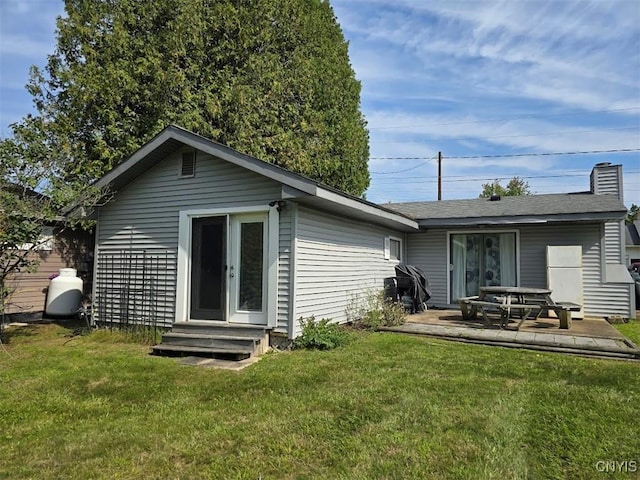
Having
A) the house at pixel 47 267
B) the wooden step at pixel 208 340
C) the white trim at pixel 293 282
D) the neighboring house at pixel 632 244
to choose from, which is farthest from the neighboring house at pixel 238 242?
the neighboring house at pixel 632 244

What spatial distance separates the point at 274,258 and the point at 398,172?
21.2 meters

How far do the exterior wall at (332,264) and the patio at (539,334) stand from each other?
109cm

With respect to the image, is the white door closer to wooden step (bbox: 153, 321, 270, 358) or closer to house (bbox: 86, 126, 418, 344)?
house (bbox: 86, 126, 418, 344)

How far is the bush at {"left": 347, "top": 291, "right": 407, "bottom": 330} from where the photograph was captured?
7.84 meters

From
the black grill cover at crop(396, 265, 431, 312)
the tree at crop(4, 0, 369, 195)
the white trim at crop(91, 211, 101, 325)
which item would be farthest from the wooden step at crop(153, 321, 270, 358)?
the tree at crop(4, 0, 369, 195)

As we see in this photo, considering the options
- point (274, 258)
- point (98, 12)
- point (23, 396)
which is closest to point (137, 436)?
point (23, 396)

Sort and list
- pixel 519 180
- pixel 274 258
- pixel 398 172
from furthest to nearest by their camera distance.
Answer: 1. pixel 519 180
2. pixel 398 172
3. pixel 274 258

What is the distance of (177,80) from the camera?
13.4m

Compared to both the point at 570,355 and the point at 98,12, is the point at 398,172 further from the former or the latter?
the point at 570,355

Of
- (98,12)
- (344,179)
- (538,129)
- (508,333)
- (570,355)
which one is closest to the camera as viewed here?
(570,355)

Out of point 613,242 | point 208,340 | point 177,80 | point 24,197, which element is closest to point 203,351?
point 208,340

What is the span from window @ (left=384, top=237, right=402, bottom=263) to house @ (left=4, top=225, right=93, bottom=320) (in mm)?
6785

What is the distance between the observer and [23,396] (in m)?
4.28

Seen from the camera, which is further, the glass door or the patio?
the glass door
